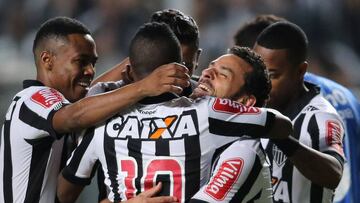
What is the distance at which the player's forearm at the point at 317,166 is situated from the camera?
3.76 m

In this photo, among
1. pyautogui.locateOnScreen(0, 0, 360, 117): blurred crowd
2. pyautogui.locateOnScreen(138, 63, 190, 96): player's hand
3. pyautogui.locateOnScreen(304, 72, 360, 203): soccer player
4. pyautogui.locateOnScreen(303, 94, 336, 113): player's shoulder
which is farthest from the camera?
pyautogui.locateOnScreen(0, 0, 360, 117): blurred crowd

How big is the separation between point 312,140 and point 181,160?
111 centimetres

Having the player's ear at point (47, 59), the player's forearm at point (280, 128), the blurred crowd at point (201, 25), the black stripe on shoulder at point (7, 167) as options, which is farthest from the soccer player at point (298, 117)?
the blurred crowd at point (201, 25)

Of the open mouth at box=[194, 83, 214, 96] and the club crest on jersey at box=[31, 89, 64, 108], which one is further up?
the open mouth at box=[194, 83, 214, 96]

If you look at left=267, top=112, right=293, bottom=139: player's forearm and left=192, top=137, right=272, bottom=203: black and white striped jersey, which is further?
left=267, top=112, right=293, bottom=139: player's forearm

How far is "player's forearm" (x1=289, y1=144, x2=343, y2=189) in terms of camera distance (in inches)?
148

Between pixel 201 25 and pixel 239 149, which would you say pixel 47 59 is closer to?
pixel 239 149

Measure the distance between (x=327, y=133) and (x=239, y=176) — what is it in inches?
39.4

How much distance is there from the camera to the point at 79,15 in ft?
28.1

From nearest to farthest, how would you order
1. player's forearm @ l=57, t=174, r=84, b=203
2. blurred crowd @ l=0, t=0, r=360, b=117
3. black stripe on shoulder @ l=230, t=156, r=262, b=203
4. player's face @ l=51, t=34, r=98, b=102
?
1. black stripe on shoulder @ l=230, t=156, r=262, b=203
2. player's forearm @ l=57, t=174, r=84, b=203
3. player's face @ l=51, t=34, r=98, b=102
4. blurred crowd @ l=0, t=0, r=360, b=117

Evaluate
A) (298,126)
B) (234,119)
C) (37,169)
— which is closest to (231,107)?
(234,119)

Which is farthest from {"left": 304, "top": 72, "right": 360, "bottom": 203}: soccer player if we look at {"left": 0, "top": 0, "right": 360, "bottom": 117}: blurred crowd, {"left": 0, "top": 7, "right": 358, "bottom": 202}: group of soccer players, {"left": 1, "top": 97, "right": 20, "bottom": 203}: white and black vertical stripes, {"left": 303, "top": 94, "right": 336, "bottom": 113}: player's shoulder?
{"left": 0, "top": 0, "right": 360, "bottom": 117}: blurred crowd

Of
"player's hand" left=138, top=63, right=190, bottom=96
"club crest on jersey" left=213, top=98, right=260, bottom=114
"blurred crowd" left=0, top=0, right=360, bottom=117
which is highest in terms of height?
"player's hand" left=138, top=63, right=190, bottom=96

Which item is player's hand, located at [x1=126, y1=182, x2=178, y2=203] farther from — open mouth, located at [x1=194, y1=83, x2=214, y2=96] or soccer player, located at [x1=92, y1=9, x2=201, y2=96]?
soccer player, located at [x1=92, y1=9, x2=201, y2=96]
